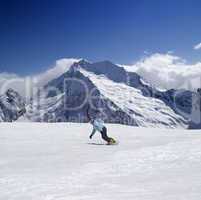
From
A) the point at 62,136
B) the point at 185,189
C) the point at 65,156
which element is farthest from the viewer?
the point at 62,136

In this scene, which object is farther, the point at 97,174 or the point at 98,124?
the point at 98,124

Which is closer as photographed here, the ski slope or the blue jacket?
the ski slope

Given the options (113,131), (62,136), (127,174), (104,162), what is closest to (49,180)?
(127,174)

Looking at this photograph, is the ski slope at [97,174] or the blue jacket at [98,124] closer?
the ski slope at [97,174]

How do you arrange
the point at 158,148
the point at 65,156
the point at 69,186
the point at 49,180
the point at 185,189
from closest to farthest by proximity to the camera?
the point at 185,189, the point at 69,186, the point at 49,180, the point at 65,156, the point at 158,148

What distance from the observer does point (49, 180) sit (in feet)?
36.3

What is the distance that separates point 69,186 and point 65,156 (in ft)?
21.0

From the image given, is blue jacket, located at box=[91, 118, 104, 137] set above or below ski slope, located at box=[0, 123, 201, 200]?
above

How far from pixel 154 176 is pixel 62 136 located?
1569cm

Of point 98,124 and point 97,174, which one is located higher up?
point 98,124

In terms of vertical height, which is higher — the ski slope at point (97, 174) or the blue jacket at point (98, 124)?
the blue jacket at point (98, 124)

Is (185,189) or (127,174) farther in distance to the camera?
(127,174)

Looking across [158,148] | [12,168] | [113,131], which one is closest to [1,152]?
[12,168]

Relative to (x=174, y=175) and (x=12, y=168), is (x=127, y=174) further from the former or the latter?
(x=12, y=168)
